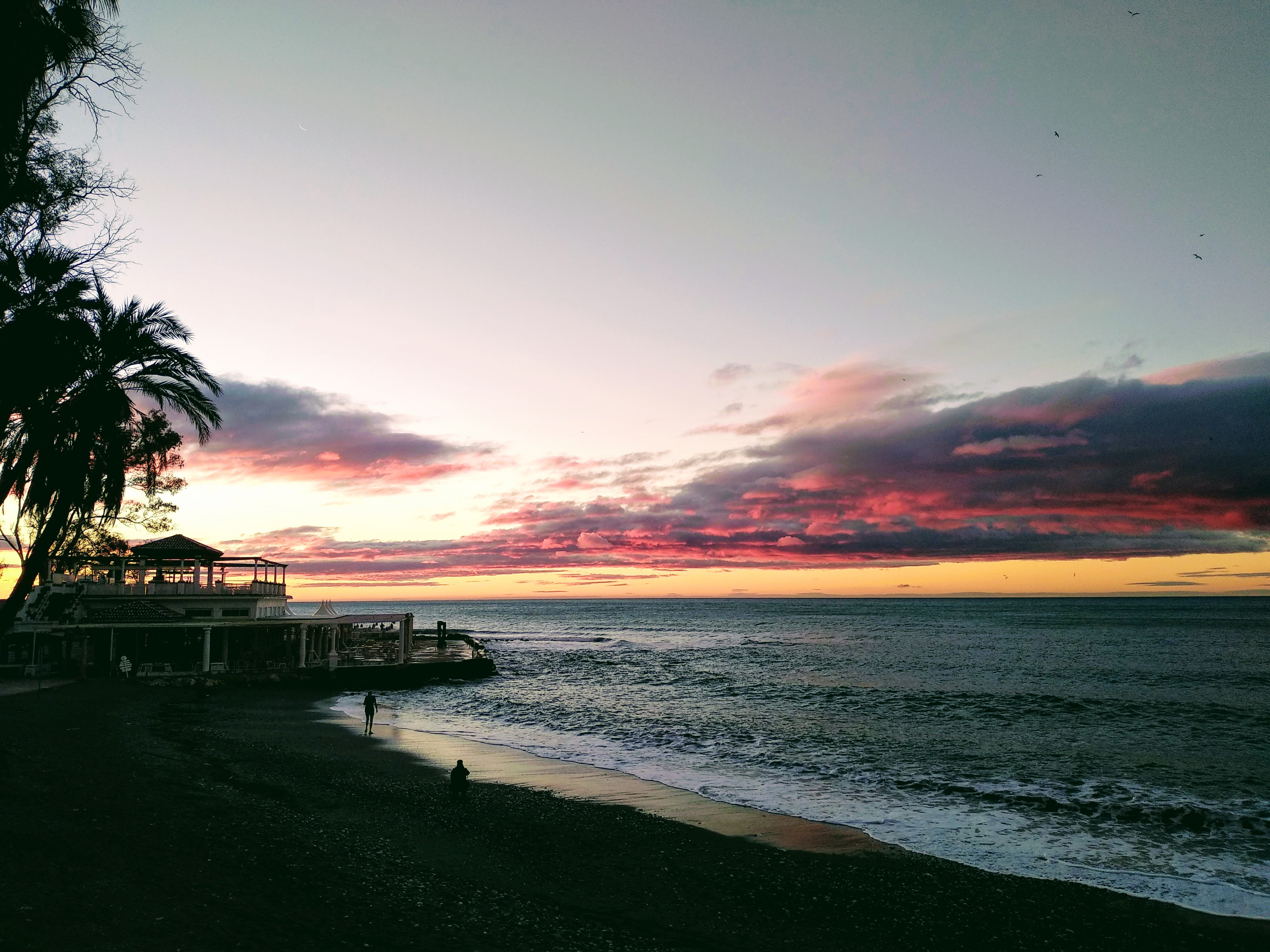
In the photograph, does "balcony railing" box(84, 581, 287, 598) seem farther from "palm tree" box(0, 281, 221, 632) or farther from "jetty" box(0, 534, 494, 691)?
"palm tree" box(0, 281, 221, 632)

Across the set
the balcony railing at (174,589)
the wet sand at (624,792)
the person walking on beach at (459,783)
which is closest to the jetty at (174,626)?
the balcony railing at (174,589)

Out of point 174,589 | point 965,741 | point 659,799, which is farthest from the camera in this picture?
point 174,589

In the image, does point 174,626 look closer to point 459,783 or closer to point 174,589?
point 174,589

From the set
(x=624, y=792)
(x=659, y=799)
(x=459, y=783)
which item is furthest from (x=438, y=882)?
(x=624, y=792)

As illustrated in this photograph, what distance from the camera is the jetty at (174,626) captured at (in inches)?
1444

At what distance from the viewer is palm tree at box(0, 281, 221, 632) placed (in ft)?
43.7

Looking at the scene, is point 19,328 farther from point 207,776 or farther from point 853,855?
point 853,855

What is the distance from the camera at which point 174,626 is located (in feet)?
129

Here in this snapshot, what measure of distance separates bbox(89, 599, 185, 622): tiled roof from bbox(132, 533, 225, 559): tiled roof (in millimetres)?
2453

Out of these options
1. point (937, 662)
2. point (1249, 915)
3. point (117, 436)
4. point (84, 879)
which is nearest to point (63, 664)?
point (117, 436)

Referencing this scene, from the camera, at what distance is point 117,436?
14.6m

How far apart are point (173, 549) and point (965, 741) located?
38895 mm

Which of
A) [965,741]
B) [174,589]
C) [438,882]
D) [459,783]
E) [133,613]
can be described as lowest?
[965,741]

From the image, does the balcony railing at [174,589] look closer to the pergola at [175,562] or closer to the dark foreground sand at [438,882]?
A: the pergola at [175,562]
